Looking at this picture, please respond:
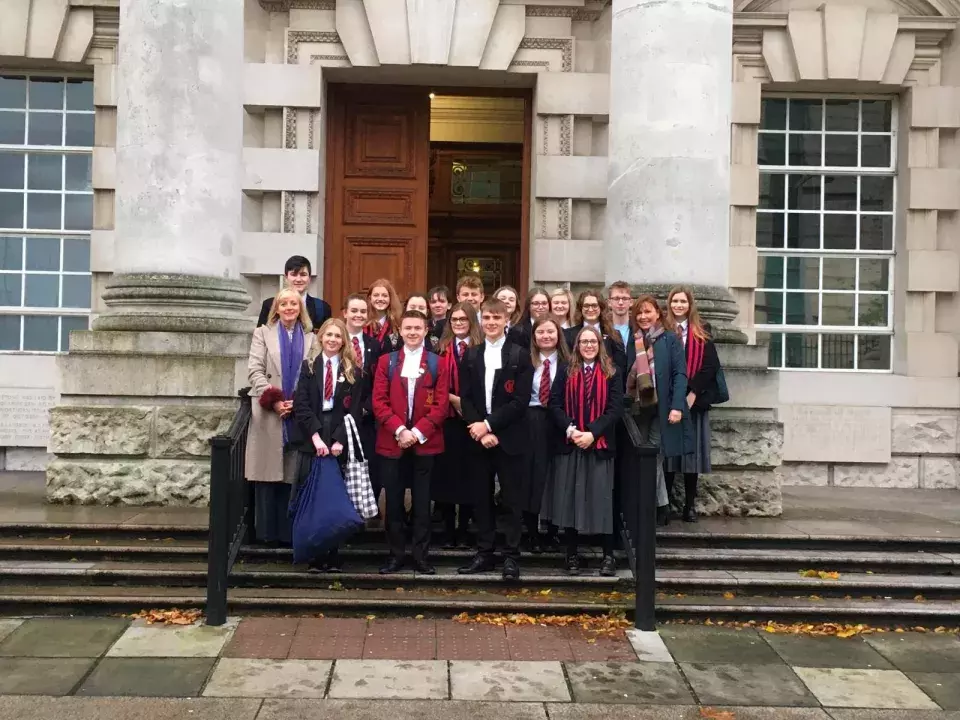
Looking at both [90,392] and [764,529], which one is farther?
[90,392]

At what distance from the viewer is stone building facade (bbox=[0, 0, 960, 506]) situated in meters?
8.34

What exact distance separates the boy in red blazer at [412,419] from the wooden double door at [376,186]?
441 centimetres

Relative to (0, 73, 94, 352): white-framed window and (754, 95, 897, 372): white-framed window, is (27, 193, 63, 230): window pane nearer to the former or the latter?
(0, 73, 94, 352): white-framed window

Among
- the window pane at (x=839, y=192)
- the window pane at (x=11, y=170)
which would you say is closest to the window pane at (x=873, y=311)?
the window pane at (x=839, y=192)

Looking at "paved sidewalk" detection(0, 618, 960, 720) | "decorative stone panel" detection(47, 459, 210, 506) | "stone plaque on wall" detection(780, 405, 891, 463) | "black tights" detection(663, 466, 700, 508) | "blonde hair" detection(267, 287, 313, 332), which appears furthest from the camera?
"stone plaque on wall" detection(780, 405, 891, 463)

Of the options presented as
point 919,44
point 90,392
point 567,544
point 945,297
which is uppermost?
point 919,44

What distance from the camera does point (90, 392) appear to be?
26.9ft

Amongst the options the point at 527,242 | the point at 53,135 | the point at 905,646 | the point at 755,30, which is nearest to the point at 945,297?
the point at 755,30

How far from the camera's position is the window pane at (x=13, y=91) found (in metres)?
10.7

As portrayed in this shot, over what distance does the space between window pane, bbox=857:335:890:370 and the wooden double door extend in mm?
5296

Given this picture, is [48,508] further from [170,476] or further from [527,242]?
[527,242]

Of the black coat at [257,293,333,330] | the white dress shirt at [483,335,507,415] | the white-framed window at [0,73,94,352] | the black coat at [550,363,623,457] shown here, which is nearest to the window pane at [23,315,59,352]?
the white-framed window at [0,73,94,352]

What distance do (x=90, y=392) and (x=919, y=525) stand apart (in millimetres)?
7255

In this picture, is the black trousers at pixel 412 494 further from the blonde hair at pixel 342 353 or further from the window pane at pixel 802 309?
the window pane at pixel 802 309
